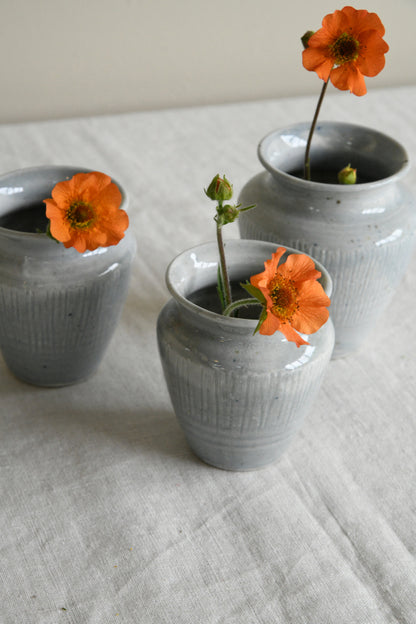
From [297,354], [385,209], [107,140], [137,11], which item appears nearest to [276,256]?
[297,354]

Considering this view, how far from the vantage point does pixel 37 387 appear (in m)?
0.66

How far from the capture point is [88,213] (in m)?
0.52

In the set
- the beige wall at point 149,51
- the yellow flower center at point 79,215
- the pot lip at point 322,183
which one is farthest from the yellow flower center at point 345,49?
the beige wall at point 149,51

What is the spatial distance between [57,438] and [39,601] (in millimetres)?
157

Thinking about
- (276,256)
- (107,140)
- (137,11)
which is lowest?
(107,140)

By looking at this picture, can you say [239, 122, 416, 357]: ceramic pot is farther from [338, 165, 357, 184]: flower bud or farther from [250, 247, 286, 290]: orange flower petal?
[250, 247, 286, 290]: orange flower petal

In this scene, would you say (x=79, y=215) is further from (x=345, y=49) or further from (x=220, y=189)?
(x=345, y=49)

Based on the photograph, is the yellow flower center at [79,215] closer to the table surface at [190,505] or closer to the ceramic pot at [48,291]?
the ceramic pot at [48,291]

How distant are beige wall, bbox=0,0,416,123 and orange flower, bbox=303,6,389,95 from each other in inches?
29.0

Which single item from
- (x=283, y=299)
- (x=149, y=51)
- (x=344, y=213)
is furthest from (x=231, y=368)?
(x=149, y=51)

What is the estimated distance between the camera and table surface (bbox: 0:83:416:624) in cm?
48

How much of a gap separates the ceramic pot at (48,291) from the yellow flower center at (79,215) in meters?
0.06

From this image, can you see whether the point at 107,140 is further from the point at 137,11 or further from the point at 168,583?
the point at 168,583

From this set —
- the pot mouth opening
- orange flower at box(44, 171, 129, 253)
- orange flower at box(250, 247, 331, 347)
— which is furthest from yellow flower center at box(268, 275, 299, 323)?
the pot mouth opening
